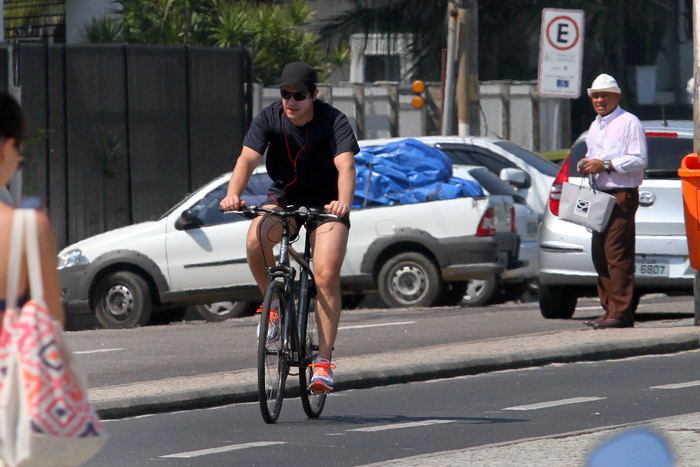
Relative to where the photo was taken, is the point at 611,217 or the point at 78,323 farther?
the point at 78,323

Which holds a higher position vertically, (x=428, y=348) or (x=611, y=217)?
(x=611, y=217)

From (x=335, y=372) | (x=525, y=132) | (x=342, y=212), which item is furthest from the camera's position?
(x=525, y=132)

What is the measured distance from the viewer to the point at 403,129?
82.1 feet

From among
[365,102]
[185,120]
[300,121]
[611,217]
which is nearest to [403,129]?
[365,102]

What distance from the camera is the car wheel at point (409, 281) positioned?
15086 mm

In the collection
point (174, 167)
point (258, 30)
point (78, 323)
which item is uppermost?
point (258, 30)

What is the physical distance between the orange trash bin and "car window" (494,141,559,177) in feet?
16.3

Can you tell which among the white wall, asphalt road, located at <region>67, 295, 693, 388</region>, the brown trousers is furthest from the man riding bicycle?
the white wall

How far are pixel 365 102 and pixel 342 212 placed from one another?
17061 mm

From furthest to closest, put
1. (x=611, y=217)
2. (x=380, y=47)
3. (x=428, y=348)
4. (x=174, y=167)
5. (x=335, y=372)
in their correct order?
(x=380, y=47) → (x=174, y=167) → (x=611, y=217) → (x=428, y=348) → (x=335, y=372)

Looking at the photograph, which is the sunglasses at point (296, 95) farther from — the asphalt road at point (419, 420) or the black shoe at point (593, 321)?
the black shoe at point (593, 321)

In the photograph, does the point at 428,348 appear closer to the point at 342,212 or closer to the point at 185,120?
the point at 342,212

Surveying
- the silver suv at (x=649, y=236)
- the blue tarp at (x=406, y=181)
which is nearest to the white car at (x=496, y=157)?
the blue tarp at (x=406, y=181)

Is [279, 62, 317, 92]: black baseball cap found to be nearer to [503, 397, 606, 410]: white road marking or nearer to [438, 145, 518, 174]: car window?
[503, 397, 606, 410]: white road marking
